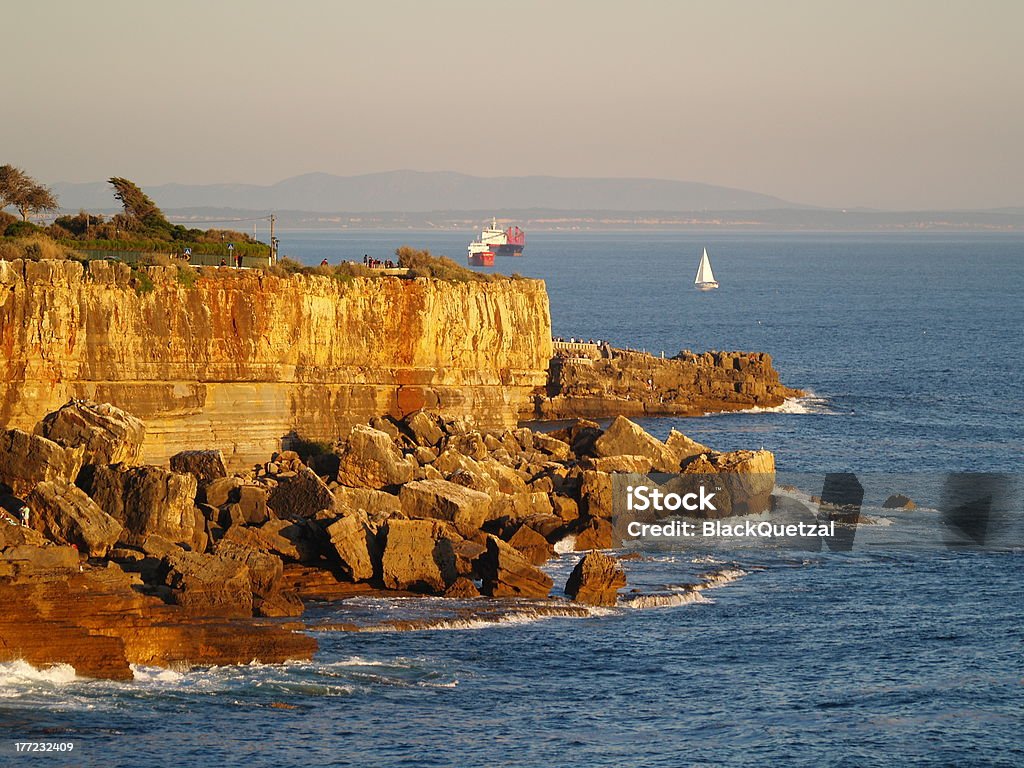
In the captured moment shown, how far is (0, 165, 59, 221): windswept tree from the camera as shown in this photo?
6519 centimetres

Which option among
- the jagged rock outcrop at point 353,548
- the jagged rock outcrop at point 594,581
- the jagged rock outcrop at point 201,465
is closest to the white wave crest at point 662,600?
the jagged rock outcrop at point 594,581

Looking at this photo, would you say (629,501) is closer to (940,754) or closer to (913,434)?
(940,754)

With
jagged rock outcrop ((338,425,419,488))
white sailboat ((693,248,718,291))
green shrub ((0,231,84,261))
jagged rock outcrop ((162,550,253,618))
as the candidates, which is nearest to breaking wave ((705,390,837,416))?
jagged rock outcrop ((338,425,419,488))

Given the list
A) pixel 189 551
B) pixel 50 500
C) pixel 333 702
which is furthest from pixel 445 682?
pixel 50 500

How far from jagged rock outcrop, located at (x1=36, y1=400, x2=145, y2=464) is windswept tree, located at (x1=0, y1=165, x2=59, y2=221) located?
72.8ft

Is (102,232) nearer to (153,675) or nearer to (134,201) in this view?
(134,201)

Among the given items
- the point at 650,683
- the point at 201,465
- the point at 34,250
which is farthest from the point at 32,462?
the point at 650,683

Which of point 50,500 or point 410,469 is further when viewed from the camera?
point 410,469

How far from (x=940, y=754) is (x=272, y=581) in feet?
49.3

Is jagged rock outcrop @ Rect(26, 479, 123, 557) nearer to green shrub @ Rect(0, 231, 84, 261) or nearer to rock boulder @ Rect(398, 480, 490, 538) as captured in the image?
rock boulder @ Rect(398, 480, 490, 538)

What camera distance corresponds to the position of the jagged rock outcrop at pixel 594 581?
3906cm

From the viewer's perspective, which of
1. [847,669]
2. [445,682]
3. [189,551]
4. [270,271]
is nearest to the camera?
[445,682]

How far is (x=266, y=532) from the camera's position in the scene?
135 feet

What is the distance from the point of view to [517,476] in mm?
48250
